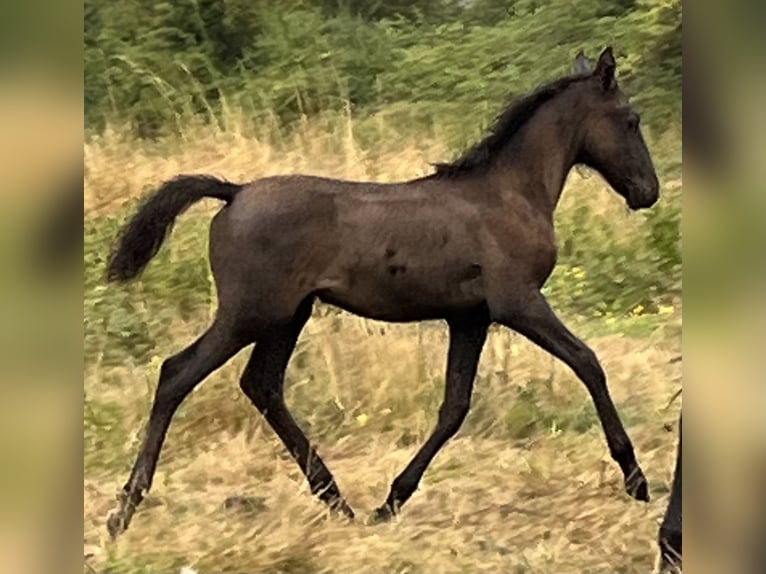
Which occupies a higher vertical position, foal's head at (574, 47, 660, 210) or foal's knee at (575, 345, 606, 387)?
foal's head at (574, 47, 660, 210)

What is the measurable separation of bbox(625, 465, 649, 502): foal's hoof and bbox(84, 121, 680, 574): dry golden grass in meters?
0.01

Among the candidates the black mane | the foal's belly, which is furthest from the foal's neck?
the foal's belly

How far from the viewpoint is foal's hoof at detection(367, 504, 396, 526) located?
1587mm

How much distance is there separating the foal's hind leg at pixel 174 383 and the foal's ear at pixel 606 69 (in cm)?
66

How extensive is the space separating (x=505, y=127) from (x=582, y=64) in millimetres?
152

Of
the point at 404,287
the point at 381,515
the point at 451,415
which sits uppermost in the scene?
the point at 404,287

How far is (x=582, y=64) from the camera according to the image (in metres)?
1.61

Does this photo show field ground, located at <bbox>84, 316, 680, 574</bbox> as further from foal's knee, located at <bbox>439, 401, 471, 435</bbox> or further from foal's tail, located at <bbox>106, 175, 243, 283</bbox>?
foal's tail, located at <bbox>106, 175, 243, 283</bbox>

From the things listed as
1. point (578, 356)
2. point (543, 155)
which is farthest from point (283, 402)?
point (543, 155)

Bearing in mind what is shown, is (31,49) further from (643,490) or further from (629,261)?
(643,490)

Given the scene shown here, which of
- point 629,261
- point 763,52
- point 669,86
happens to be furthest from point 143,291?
point 763,52

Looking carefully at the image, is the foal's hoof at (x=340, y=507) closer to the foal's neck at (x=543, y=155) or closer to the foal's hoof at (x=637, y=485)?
the foal's hoof at (x=637, y=485)

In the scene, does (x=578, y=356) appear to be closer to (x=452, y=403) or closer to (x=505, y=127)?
(x=452, y=403)

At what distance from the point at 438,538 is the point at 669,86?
760 millimetres
